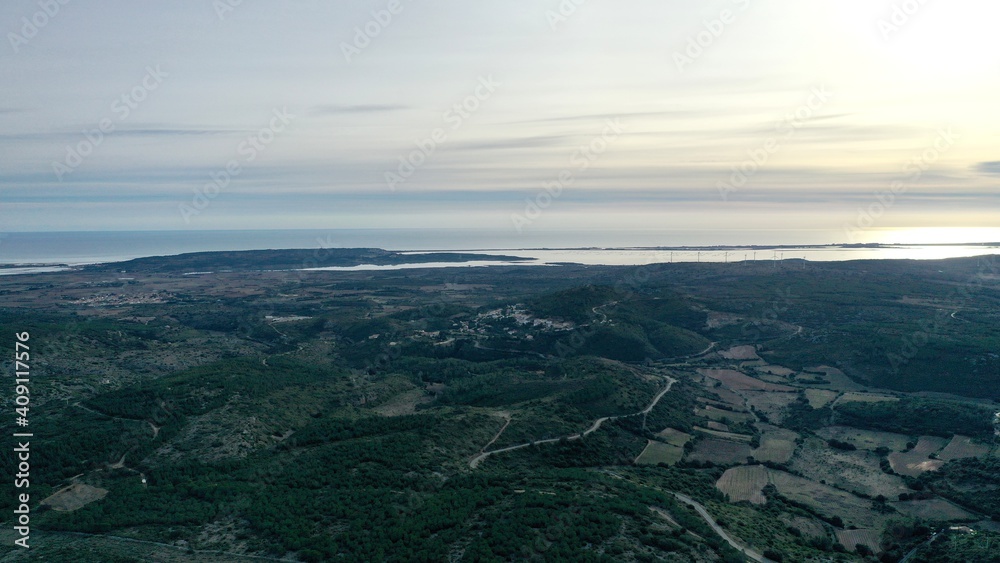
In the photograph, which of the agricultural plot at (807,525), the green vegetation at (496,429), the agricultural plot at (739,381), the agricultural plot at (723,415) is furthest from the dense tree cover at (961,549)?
the agricultural plot at (739,381)

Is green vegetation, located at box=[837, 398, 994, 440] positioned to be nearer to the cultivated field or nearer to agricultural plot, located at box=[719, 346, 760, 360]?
agricultural plot, located at box=[719, 346, 760, 360]

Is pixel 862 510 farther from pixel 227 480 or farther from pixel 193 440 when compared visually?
pixel 193 440

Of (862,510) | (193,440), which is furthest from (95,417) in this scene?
(862,510)

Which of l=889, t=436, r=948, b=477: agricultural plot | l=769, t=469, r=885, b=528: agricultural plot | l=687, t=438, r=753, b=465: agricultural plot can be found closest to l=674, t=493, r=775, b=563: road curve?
l=769, t=469, r=885, b=528: agricultural plot

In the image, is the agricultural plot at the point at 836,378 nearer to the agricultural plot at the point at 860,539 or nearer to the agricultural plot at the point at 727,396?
the agricultural plot at the point at 727,396

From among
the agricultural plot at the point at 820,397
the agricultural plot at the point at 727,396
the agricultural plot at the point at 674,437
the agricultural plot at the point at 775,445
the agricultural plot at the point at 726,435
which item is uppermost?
the agricultural plot at the point at 820,397

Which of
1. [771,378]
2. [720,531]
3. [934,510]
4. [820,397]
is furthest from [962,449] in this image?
[720,531]

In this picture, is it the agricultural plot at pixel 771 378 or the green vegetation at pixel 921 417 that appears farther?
the agricultural plot at pixel 771 378

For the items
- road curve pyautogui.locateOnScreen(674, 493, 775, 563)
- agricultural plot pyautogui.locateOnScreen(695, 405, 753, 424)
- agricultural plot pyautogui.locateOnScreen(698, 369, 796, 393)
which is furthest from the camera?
agricultural plot pyautogui.locateOnScreen(698, 369, 796, 393)
